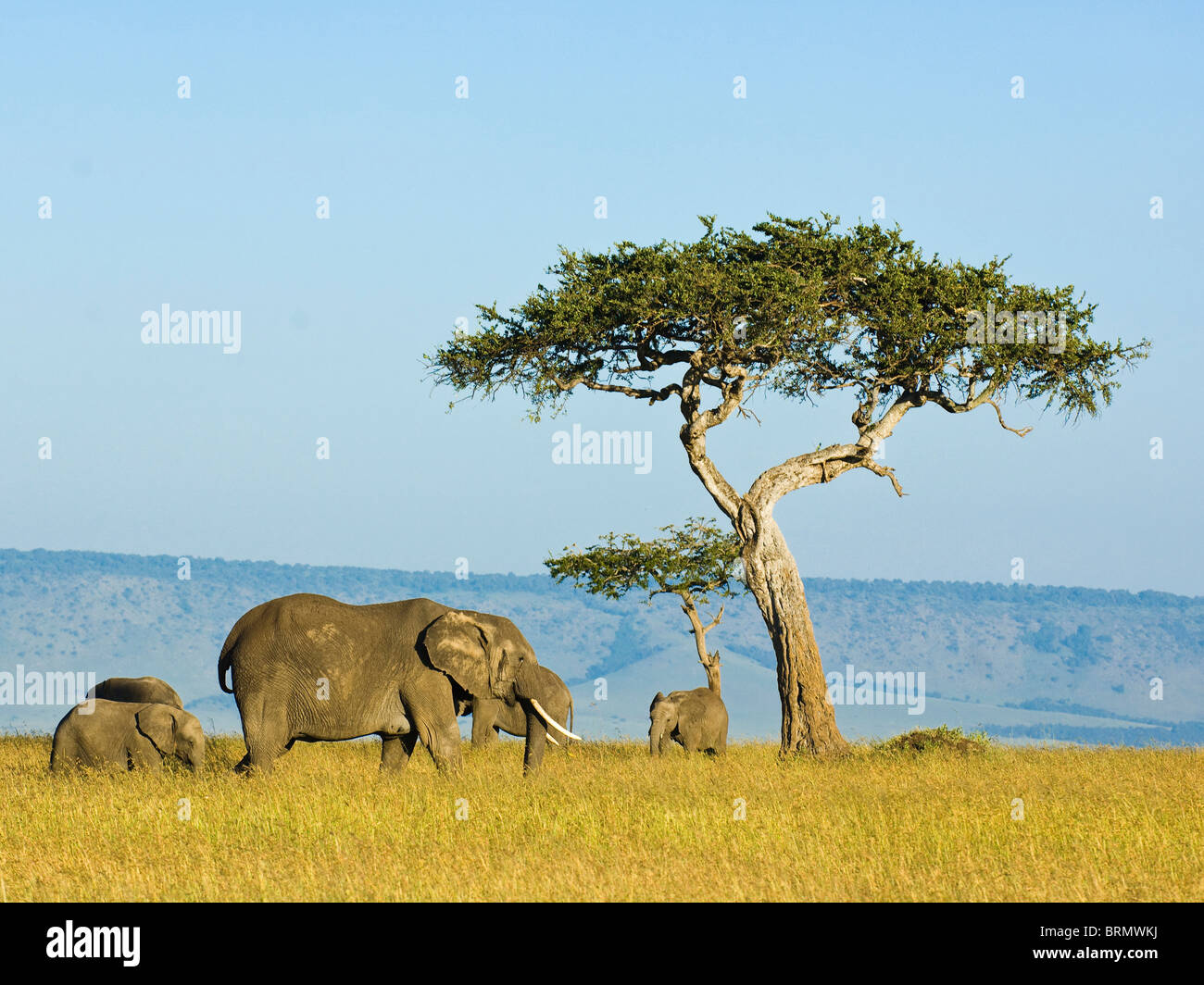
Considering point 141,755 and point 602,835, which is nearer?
point 602,835

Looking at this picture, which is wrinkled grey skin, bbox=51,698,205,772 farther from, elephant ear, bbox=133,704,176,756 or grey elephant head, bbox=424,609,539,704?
grey elephant head, bbox=424,609,539,704

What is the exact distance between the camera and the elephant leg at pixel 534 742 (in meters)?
21.1

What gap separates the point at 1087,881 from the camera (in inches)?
463

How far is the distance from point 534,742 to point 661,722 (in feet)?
13.7

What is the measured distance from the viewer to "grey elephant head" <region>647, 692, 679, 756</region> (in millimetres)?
24672

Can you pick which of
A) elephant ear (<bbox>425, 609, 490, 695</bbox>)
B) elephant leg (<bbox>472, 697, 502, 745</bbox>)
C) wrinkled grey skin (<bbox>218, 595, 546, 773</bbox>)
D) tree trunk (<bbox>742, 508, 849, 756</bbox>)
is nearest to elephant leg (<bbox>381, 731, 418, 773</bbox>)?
wrinkled grey skin (<bbox>218, 595, 546, 773</bbox>)

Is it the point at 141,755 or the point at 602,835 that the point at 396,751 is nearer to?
the point at 141,755

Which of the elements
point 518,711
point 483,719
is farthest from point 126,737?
point 518,711

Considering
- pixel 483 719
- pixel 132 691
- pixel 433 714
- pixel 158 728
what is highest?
pixel 433 714

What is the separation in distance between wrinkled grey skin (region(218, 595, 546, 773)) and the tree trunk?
23.5 ft

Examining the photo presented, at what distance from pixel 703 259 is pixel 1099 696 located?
587 feet

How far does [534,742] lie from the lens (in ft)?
69.9
